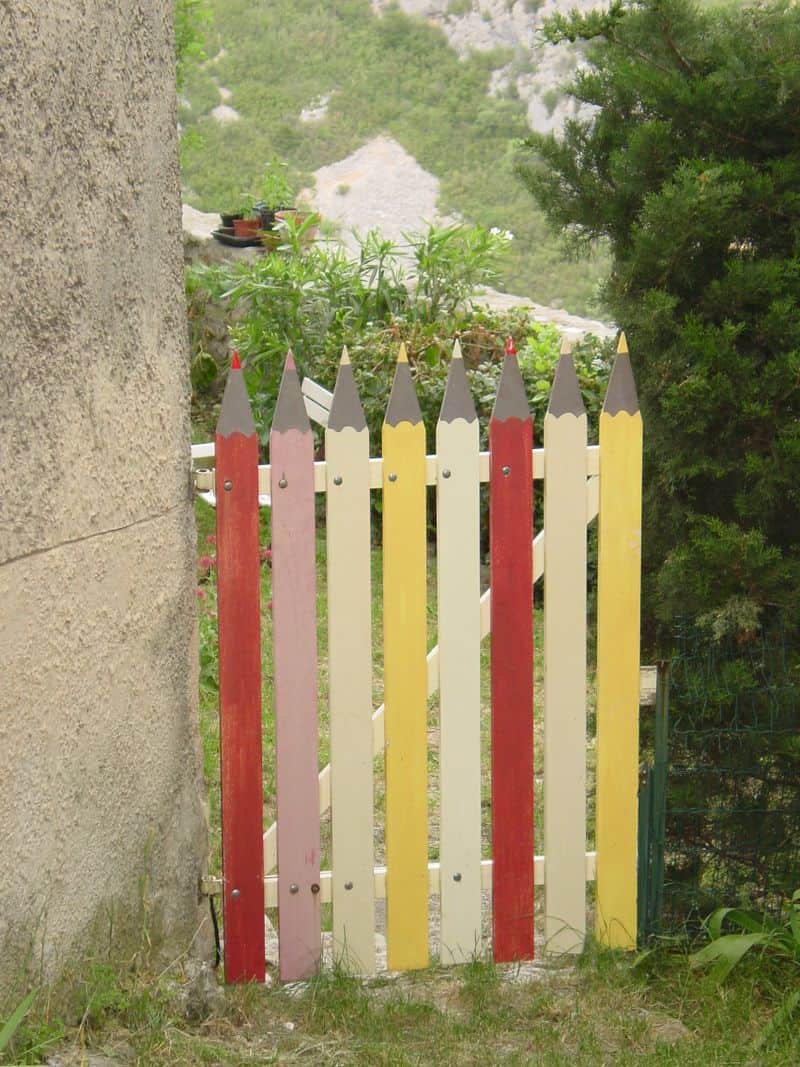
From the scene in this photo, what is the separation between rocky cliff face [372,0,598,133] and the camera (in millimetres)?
34781

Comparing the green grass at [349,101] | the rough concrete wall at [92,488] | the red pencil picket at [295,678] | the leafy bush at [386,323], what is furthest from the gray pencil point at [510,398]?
the green grass at [349,101]

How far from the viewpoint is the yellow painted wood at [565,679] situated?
2719mm

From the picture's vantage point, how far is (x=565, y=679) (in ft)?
9.14

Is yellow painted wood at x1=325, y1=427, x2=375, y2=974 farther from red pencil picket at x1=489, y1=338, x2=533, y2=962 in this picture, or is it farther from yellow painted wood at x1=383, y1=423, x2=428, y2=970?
red pencil picket at x1=489, y1=338, x2=533, y2=962

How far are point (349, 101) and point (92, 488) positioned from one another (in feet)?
114

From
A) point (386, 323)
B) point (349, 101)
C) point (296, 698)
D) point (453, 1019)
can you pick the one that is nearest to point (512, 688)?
point (296, 698)

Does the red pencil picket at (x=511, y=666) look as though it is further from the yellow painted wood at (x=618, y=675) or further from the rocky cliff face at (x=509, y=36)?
the rocky cliff face at (x=509, y=36)

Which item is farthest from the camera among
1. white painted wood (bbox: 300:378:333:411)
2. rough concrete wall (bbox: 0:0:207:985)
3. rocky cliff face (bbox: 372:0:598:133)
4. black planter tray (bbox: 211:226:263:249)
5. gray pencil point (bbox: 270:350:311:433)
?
rocky cliff face (bbox: 372:0:598:133)

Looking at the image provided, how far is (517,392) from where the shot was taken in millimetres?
2666

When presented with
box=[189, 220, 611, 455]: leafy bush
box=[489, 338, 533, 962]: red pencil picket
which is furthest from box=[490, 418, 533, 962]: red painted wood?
box=[189, 220, 611, 455]: leafy bush

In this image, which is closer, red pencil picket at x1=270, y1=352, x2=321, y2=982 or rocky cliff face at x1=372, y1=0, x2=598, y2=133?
red pencil picket at x1=270, y1=352, x2=321, y2=982

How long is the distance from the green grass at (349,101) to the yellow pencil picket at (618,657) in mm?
26727

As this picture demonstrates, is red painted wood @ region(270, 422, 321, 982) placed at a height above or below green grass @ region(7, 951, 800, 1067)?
above

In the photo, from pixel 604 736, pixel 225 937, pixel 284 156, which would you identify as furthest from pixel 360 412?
pixel 284 156
